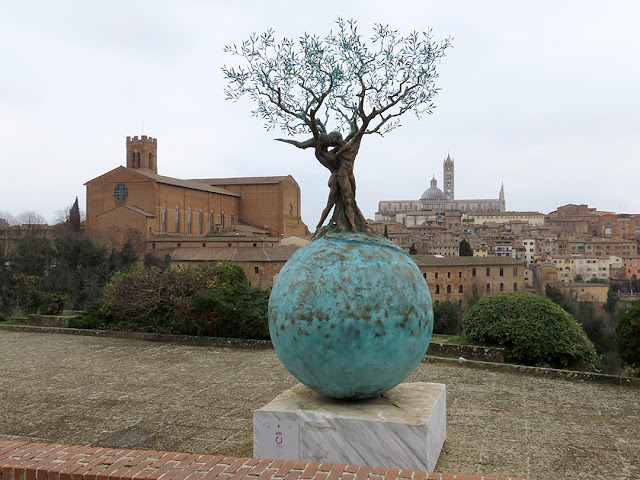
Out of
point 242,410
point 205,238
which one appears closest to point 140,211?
point 205,238

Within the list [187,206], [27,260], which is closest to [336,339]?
[27,260]

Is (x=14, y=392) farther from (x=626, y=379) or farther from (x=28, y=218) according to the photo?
(x=28, y=218)

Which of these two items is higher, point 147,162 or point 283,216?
point 147,162

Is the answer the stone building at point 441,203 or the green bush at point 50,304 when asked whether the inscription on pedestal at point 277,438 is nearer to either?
the green bush at point 50,304

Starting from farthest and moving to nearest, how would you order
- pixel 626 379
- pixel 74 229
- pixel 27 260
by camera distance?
pixel 74 229 → pixel 27 260 → pixel 626 379

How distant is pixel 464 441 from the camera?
604 centimetres

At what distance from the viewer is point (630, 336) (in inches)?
377

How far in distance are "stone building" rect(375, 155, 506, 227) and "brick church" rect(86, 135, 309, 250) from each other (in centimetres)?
7657

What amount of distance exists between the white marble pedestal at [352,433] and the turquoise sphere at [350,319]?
0.77 feet

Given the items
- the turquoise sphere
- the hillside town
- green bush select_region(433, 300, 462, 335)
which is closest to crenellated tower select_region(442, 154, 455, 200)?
the hillside town

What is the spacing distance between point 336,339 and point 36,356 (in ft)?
28.9

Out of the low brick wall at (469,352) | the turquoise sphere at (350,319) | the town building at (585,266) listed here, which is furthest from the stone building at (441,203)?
the turquoise sphere at (350,319)

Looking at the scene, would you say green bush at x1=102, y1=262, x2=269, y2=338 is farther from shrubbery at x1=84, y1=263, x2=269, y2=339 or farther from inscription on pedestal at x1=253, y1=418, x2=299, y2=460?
inscription on pedestal at x1=253, y1=418, x2=299, y2=460

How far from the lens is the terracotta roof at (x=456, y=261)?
48.8 metres
